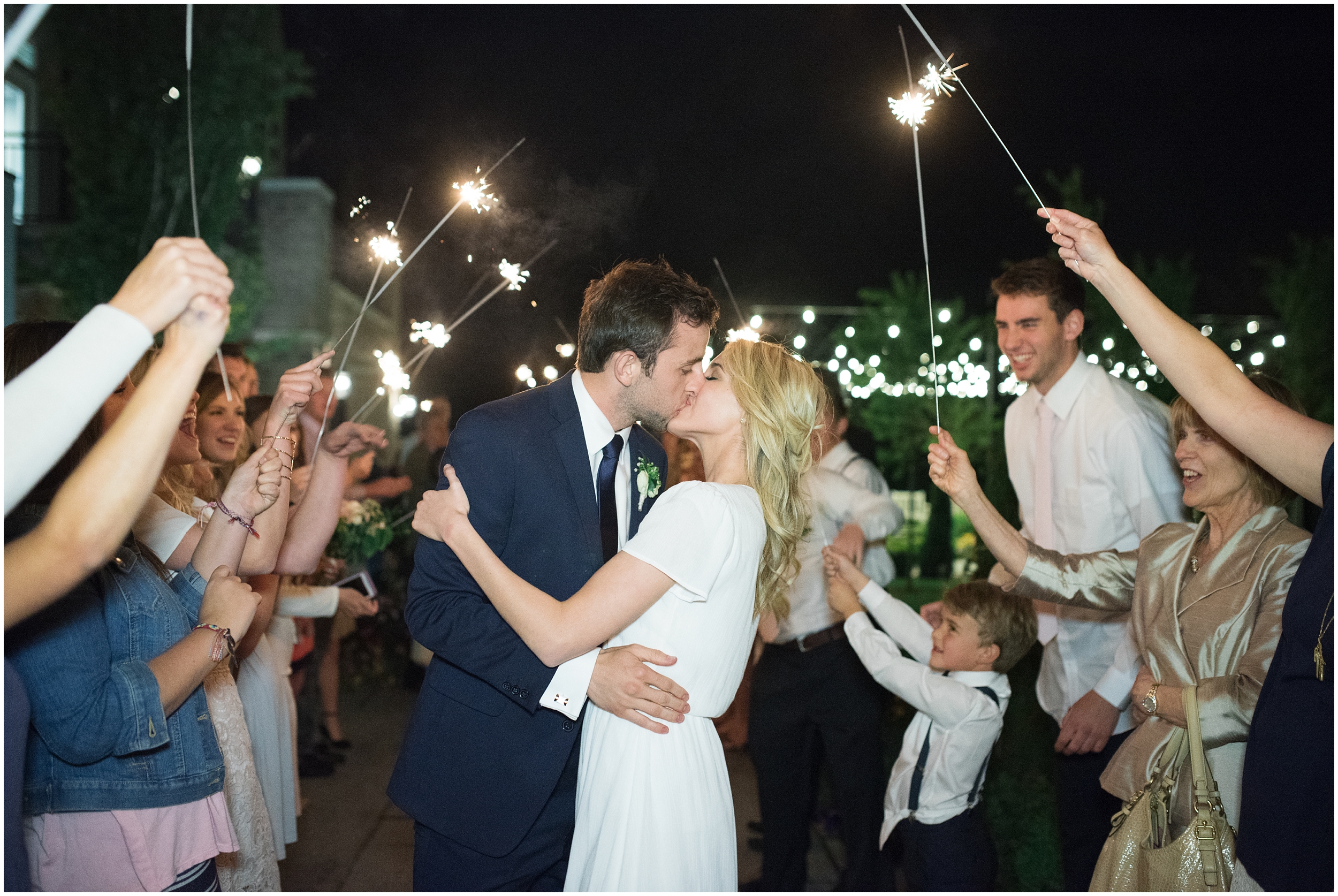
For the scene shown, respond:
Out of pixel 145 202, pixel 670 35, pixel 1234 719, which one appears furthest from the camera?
pixel 145 202

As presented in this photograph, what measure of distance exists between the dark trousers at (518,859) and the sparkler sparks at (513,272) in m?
1.41

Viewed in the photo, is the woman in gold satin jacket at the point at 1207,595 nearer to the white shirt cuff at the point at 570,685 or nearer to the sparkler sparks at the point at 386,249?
the white shirt cuff at the point at 570,685

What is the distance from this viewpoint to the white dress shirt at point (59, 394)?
1153 millimetres

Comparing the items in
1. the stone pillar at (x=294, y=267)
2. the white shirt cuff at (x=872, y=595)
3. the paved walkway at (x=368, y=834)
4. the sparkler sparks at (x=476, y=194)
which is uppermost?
the stone pillar at (x=294, y=267)

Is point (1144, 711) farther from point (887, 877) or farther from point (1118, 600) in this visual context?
point (887, 877)

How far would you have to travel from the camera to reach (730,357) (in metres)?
2.33

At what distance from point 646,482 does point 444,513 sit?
24.6 inches

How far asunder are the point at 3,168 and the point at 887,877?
12.4 feet

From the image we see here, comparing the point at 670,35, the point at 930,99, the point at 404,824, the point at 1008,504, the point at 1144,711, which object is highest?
the point at 670,35

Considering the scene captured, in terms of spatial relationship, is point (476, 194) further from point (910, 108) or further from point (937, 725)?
point (937, 725)

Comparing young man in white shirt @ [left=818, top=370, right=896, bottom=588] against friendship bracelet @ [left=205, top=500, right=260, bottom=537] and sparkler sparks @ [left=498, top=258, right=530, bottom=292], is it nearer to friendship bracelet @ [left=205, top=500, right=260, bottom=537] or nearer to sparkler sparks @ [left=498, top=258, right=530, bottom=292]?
sparkler sparks @ [left=498, top=258, right=530, bottom=292]

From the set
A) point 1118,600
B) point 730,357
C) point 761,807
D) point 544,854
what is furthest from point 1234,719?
point 761,807

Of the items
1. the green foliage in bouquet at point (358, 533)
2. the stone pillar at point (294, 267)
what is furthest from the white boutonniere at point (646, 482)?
the stone pillar at point (294, 267)

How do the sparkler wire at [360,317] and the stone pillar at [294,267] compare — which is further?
the stone pillar at [294,267]
